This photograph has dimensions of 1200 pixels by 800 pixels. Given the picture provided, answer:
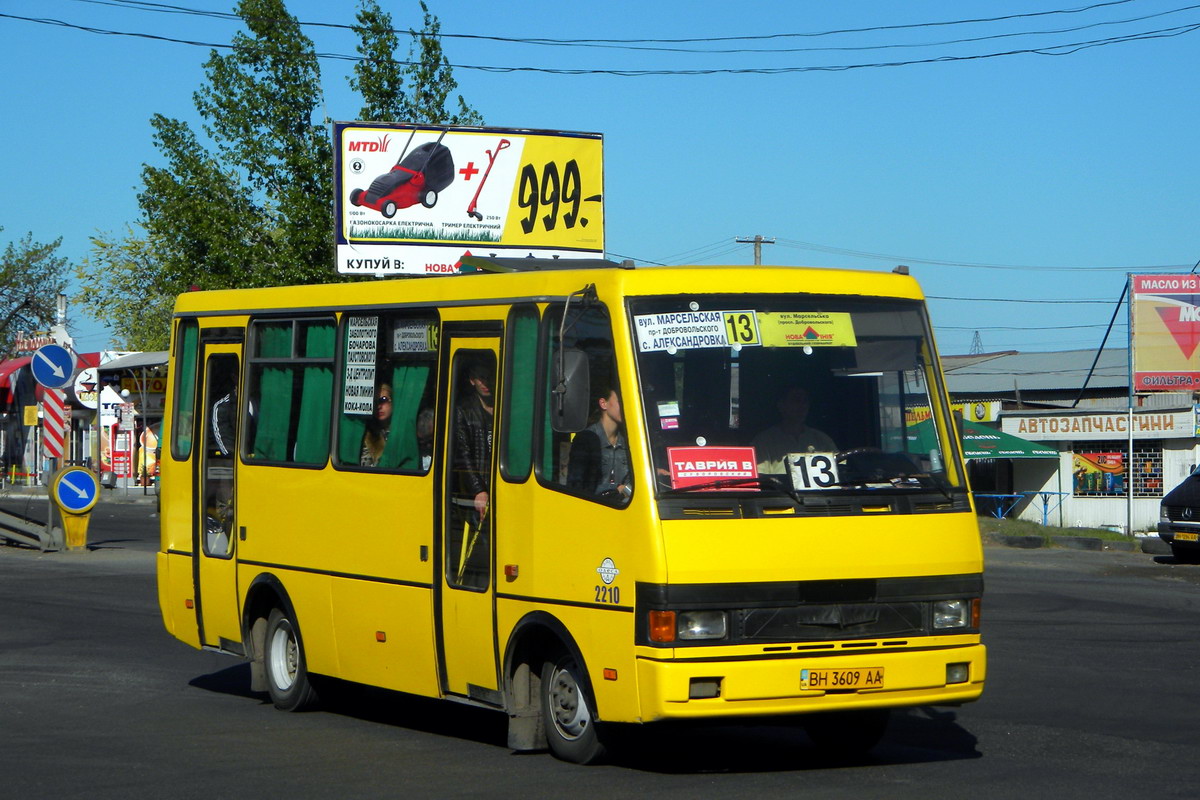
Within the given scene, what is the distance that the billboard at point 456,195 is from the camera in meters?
24.8

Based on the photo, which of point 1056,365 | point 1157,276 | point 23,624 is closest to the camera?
point 23,624

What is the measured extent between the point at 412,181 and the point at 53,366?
266 inches

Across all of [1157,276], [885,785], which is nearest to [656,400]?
A: [885,785]

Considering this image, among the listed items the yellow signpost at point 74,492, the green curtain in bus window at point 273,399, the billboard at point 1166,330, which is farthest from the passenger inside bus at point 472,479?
the billboard at point 1166,330

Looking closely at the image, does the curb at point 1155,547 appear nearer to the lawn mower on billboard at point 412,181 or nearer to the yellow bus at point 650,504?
the lawn mower on billboard at point 412,181

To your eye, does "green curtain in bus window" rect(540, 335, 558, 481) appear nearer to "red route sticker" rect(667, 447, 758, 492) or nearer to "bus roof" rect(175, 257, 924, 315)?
"bus roof" rect(175, 257, 924, 315)

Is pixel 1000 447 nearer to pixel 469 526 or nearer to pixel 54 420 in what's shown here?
pixel 54 420

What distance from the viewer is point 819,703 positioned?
25.8ft

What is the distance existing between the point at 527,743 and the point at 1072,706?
3.87 metres

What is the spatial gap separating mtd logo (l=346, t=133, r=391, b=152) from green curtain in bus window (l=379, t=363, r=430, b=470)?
1550cm

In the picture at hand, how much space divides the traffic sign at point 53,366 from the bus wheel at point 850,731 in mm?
20100

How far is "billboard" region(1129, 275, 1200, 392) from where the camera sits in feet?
126

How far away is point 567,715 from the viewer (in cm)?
852

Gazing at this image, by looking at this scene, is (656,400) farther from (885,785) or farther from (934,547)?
(885,785)
